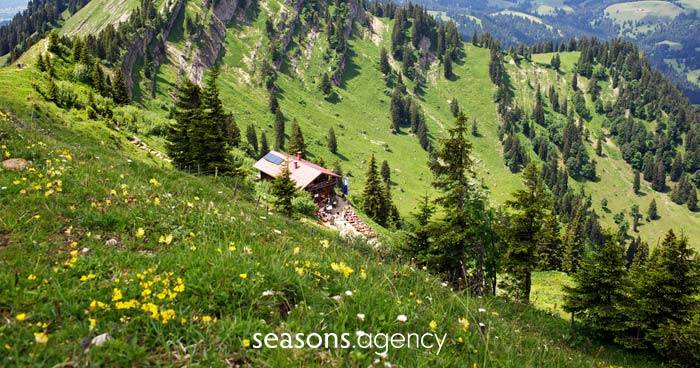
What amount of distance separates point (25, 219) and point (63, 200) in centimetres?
109

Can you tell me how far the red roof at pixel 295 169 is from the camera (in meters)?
68.3

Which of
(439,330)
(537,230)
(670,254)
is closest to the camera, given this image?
→ (439,330)

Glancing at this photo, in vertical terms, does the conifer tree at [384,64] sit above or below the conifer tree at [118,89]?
below

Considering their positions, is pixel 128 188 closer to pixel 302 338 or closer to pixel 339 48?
pixel 302 338

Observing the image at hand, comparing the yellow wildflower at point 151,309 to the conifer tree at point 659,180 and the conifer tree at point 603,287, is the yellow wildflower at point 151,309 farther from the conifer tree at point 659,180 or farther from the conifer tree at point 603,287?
the conifer tree at point 659,180

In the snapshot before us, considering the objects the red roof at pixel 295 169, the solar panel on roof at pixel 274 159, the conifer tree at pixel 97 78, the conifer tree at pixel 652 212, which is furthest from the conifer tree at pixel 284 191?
the conifer tree at pixel 652 212

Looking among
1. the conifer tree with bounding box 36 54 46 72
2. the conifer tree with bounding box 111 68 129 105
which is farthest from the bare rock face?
the conifer tree with bounding box 111 68 129 105

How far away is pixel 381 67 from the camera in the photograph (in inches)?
7623

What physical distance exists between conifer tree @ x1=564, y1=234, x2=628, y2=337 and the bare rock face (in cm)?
2957

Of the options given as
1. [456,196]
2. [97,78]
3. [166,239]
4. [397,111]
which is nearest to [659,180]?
[397,111]

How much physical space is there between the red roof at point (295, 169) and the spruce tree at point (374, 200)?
669 centimetres

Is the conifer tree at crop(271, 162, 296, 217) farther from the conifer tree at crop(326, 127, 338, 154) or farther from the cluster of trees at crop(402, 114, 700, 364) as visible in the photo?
the conifer tree at crop(326, 127, 338, 154)

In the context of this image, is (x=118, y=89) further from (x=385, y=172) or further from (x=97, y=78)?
(x=385, y=172)

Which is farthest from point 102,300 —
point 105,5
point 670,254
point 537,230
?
point 105,5
